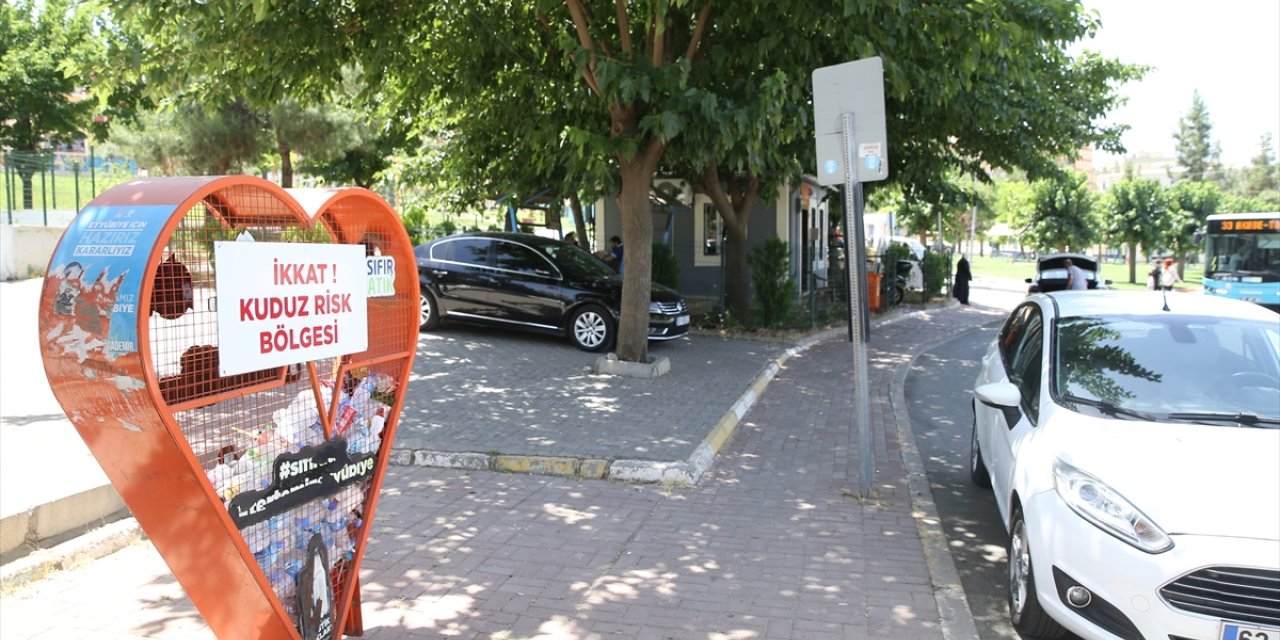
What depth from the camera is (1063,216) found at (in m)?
44.2

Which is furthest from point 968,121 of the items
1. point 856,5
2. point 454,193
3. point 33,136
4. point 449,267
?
point 33,136

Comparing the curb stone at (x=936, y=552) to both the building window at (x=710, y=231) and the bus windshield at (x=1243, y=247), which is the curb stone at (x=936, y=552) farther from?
the bus windshield at (x=1243, y=247)

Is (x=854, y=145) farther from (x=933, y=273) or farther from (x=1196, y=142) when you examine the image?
(x=1196, y=142)

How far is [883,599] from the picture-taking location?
15.6 feet

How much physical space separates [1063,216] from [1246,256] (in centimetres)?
2353

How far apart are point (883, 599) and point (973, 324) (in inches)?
710

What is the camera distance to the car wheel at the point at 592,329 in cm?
1283

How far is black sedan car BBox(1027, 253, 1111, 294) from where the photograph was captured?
1817cm

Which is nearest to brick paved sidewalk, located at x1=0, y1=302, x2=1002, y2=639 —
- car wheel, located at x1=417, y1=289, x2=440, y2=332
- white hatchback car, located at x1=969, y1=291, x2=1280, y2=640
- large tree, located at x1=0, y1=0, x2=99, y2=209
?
white hatchback car, located at x1=969, y1=291, x2=1280, y2=640

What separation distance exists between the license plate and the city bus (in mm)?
20864

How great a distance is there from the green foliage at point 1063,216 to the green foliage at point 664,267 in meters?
31.9

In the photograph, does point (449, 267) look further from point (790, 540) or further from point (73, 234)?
point (73, 234)

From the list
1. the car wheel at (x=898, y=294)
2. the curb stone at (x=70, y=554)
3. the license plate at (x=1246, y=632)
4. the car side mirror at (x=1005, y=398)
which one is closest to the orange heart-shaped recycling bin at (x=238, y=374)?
the curb stone at (x=70, y=554)

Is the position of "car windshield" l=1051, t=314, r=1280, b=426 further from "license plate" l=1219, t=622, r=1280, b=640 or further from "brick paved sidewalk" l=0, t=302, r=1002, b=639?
"brick paved sidewalk" l=0, t=302, r=1002, b=639
